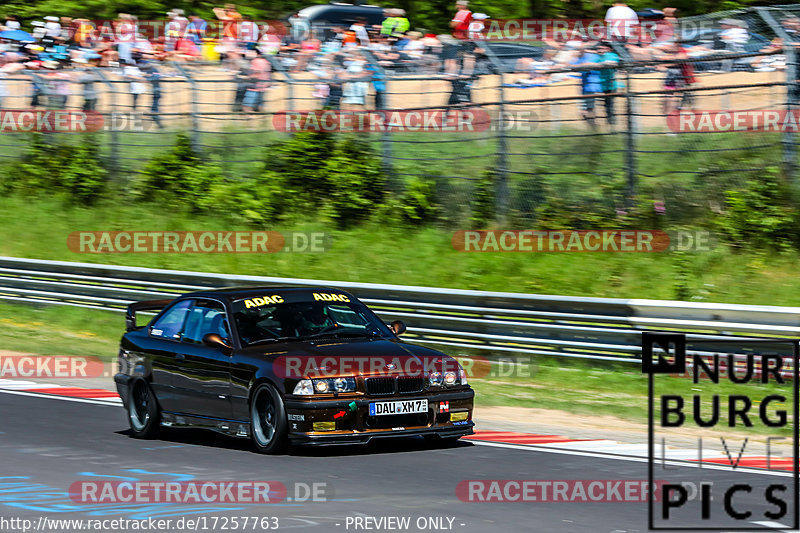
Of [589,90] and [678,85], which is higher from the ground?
[678,85]

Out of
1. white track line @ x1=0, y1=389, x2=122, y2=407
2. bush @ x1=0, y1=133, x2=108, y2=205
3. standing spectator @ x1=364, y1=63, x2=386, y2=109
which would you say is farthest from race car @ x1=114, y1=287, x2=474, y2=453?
bush @ x1=0, y1=133, x2=108, y2=205

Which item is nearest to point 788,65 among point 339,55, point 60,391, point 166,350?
point 339,55

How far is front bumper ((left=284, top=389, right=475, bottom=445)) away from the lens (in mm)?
9422

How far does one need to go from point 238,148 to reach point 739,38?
9.93 meters

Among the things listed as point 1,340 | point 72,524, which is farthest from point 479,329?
point 72,524

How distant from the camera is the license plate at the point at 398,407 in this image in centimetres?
958

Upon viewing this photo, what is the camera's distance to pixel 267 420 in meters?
9.78

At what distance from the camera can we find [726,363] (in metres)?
12.8

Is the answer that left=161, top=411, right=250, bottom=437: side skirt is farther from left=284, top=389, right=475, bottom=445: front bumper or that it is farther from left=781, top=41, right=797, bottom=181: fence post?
left=781, top=41, right=797, bottom=181: fence post

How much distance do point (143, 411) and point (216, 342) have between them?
A: 1.43m

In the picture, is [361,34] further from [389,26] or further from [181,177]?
[181,177]

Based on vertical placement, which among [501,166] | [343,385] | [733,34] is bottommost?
[501,166]

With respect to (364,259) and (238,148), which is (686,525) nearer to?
(364,259)

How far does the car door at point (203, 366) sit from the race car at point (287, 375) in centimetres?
1
